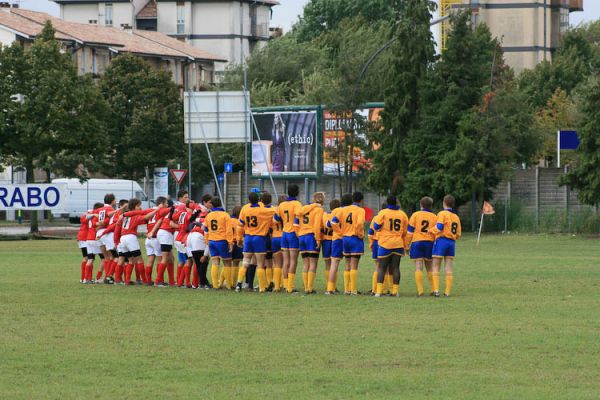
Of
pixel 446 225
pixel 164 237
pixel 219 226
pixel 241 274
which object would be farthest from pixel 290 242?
pixel 164 237

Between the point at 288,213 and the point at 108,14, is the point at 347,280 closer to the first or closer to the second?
the point at 288,213

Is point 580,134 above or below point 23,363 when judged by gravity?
above

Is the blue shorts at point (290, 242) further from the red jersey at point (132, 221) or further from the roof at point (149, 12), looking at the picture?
the roof at point (149, 12)

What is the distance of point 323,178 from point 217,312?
158 feet

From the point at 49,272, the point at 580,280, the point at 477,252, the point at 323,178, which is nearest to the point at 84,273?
the point at 49,272

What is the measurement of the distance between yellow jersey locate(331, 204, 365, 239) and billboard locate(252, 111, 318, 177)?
41.7m

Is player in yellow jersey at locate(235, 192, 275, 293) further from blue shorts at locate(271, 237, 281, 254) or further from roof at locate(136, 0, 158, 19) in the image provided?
roof at locate(136, 0, 158, 19)

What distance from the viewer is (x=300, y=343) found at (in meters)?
18.6

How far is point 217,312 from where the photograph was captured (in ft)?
77.1

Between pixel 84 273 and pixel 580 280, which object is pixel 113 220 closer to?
pixel 84 273

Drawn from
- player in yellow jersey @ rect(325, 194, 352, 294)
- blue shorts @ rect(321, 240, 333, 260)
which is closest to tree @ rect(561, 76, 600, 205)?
blue shorts @ rect(321, 240, 333, 260)

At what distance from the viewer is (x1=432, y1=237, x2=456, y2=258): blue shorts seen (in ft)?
87.4

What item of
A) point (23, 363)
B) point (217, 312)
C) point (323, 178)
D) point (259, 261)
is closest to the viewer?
point (23, 363)

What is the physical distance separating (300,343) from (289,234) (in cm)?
946
